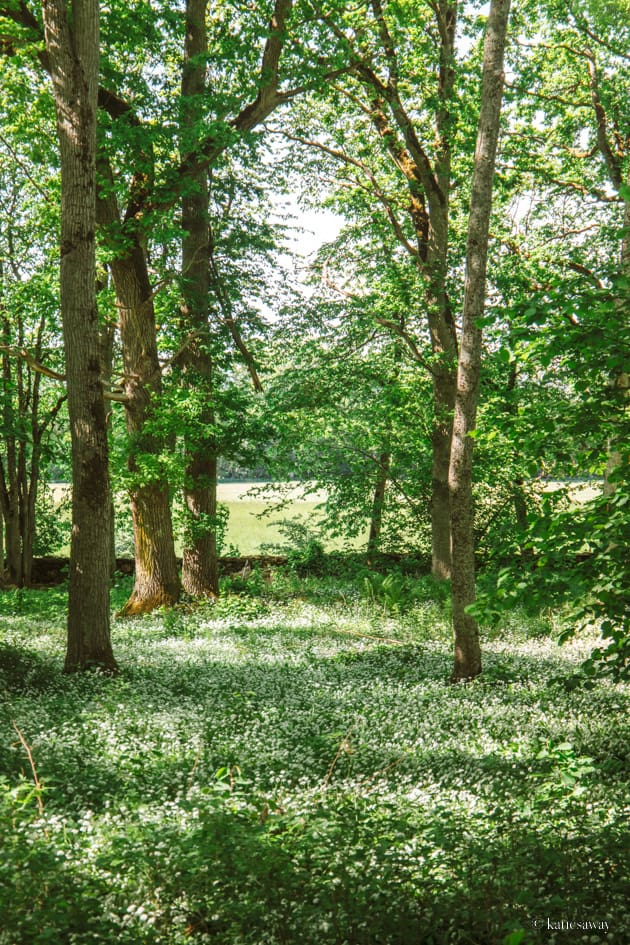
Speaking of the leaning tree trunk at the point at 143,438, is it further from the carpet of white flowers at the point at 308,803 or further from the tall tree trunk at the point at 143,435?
the carpet of white flowers at the point at 308,803

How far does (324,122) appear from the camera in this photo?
1670 cm

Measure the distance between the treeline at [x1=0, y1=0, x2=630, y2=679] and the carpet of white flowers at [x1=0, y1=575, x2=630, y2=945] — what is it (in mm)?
1383

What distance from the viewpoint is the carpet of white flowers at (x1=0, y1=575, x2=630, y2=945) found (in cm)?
368

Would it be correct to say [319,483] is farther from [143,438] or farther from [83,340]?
[83,340]

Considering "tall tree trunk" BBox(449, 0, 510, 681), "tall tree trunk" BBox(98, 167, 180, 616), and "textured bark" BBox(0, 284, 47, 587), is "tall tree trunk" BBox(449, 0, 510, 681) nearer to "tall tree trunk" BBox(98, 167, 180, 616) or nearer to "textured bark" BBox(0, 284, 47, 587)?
"tall tree trunk" BBox(98, 167, 180, 616)

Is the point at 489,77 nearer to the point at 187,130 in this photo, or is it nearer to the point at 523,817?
the point at 187,130

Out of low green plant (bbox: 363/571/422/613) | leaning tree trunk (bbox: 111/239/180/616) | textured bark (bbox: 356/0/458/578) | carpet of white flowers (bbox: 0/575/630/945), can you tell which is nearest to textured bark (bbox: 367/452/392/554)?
textured bark (bbox: 356/0/458/578)

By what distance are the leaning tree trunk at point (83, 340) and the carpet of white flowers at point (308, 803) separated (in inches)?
31.3

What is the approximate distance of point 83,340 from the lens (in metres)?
9.12

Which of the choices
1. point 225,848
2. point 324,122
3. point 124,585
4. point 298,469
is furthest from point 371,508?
point 225,848

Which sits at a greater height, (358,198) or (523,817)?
(358,198)

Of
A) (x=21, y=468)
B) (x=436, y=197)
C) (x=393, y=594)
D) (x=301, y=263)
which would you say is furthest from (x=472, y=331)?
(x=21, y=468)

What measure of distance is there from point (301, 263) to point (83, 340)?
11.7 meters

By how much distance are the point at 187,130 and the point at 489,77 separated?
517 centimetres
